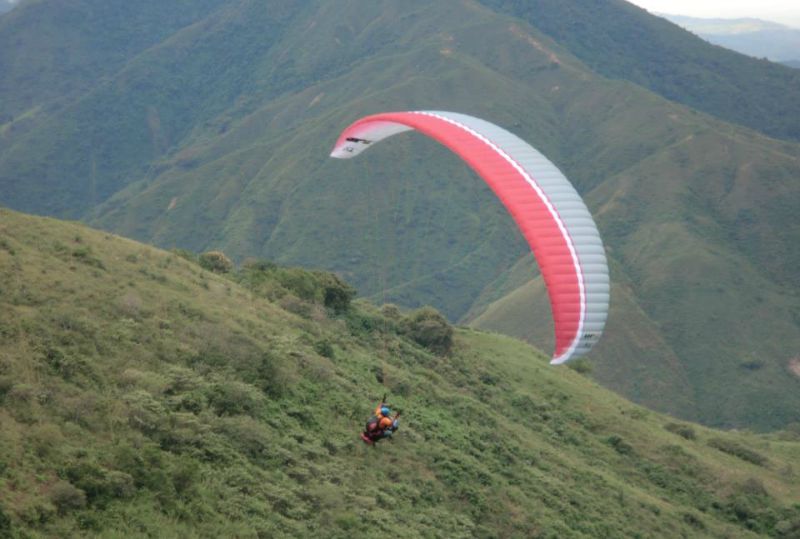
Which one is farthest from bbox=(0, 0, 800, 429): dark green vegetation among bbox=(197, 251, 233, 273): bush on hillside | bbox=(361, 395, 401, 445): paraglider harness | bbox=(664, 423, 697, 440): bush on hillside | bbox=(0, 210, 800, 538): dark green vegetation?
bbox=(361, 395, 401, 445): paraglider harness

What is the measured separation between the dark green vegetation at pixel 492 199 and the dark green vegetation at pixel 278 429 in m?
46.4

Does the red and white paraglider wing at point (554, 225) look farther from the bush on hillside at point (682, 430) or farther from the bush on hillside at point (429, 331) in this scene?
the bush on hillside at point (682, 430)

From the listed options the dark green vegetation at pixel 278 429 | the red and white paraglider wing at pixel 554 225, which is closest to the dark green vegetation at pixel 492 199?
the dark green vegetation at pixel 278 429

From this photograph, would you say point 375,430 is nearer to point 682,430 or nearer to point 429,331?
point 429,331

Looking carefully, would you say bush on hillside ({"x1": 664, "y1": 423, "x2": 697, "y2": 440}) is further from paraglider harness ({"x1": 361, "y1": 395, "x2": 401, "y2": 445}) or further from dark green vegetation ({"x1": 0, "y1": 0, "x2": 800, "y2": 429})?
dark green vegetation ({"x1": 0, "y1": 0, "x2": 800, "y2": 429})

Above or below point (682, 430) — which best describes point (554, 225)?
above

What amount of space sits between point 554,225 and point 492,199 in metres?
112

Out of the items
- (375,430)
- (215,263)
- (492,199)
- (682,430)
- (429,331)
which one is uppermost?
(492,199)

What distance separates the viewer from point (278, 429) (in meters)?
20.4

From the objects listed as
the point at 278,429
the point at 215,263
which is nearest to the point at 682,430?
the point at 215,263

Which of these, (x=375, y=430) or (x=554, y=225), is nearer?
(x=375, y=430)

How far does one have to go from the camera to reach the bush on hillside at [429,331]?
35969 mm

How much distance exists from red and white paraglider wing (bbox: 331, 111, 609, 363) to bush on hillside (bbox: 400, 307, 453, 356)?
Result: 40.8ft

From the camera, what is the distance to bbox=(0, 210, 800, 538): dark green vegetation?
15617 mm
